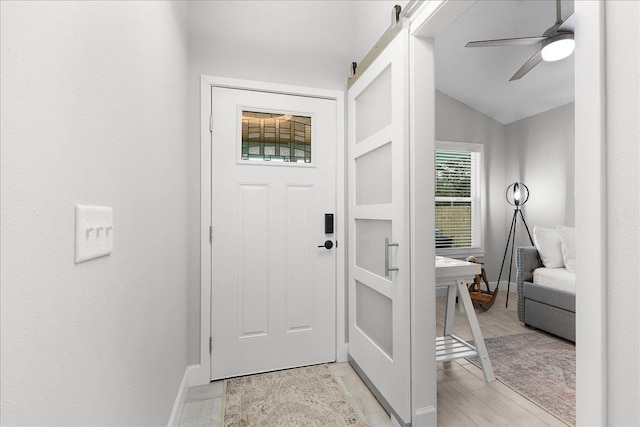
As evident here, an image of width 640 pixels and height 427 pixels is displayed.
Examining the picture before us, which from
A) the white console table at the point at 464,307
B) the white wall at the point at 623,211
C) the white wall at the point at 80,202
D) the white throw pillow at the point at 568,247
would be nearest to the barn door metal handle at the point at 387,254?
the white console table at the point at 464,307

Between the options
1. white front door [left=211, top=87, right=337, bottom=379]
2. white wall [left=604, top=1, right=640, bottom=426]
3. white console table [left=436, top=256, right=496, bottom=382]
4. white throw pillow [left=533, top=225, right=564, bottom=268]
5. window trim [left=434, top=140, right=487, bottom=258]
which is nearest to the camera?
white wall [left=604, top=1, right=640, bottom=426]

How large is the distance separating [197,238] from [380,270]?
1236mm

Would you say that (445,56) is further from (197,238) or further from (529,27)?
(197,238)

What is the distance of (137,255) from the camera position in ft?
3.55

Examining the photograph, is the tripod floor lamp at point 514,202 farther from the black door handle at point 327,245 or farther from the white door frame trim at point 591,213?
the white door frame trim at point 591,213

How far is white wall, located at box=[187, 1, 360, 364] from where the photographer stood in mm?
2107

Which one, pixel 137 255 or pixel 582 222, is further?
pixel 137 255

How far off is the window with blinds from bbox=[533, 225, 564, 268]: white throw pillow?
1.08m

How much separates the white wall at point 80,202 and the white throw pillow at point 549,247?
3599mm

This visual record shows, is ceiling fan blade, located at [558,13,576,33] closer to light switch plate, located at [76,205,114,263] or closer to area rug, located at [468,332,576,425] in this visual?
area rug, located at [468,332,576,425]

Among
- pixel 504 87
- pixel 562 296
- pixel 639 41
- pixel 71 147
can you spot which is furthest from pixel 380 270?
pixel 504 87

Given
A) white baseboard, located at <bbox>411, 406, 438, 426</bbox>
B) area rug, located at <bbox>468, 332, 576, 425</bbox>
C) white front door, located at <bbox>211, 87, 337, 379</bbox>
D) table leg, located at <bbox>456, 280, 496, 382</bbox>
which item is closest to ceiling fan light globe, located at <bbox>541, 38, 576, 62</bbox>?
white front door, located at <bbox>211, 87, 337, 379</bbox>

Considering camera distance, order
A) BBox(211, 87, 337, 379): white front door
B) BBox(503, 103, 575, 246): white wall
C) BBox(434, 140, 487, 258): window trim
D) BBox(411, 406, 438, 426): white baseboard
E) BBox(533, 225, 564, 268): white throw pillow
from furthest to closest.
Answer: BBox(434, 140, 487, 258): window trim
BBox(503, 103, 575, 246): white wall
BBox(533, 225, 564, 268): white throw pillow
BBox(211, 87, 337, 379): white front door
BBox(411, 406, 438, 426): white baseboard

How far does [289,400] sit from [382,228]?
47.2 inches
